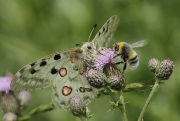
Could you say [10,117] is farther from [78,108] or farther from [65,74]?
[78,108]

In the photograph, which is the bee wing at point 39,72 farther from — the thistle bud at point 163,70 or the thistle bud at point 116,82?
the thistle bud at point 163,70

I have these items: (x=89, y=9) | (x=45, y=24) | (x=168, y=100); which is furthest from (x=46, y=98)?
(x=168, y=100)

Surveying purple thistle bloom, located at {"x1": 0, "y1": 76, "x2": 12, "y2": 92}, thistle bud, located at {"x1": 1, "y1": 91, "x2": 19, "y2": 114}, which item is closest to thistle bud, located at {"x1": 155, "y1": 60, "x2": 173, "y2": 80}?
thistle bud, located at {"x1": 1, "y1": 91, "x2": 19, "y2": 114}

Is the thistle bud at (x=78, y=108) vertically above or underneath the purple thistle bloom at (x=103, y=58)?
underneath

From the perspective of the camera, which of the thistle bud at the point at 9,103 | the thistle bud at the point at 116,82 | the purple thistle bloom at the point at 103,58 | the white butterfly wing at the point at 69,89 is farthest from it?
the thistle bud at the point at 9,103

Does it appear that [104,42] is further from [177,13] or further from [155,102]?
[177,13]

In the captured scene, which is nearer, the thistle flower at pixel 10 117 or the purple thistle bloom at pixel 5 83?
the thistle flower at pixel 10 117

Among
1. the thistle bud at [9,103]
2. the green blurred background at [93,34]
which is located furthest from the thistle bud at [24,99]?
the green blurred background at [93,34]

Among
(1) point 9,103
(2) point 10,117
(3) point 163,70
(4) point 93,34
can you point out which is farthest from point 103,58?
(4) point 93,34
